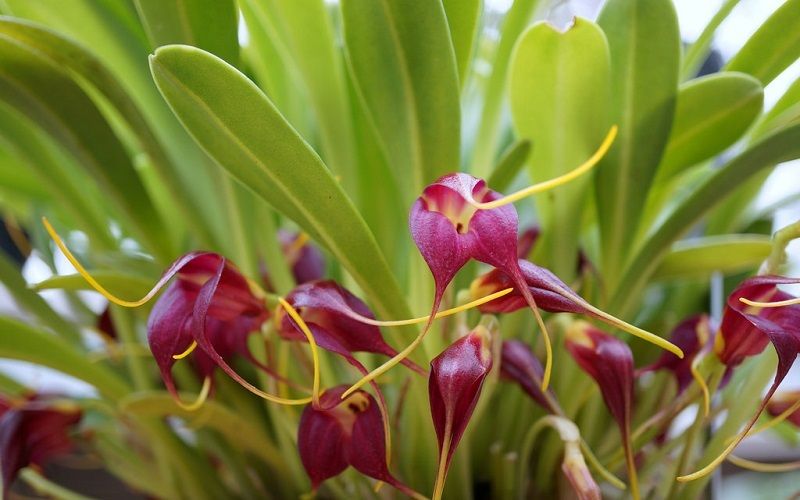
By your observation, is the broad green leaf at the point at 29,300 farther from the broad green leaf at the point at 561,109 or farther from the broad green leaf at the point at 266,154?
the broad green leaf at the point at 561,109

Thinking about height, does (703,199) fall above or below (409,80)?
below

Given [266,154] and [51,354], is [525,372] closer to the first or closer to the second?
[266,154]

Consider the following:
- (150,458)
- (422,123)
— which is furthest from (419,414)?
(150,458)

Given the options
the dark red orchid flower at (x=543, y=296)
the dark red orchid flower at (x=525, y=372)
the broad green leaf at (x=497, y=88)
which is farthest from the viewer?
the broad green leaf at (x=497, y=88)

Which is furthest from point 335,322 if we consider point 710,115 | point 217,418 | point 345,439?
point 710,115

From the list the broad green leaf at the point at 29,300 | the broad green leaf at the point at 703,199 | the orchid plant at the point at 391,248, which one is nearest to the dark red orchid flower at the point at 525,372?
the orchid plant at the point at 391,248
